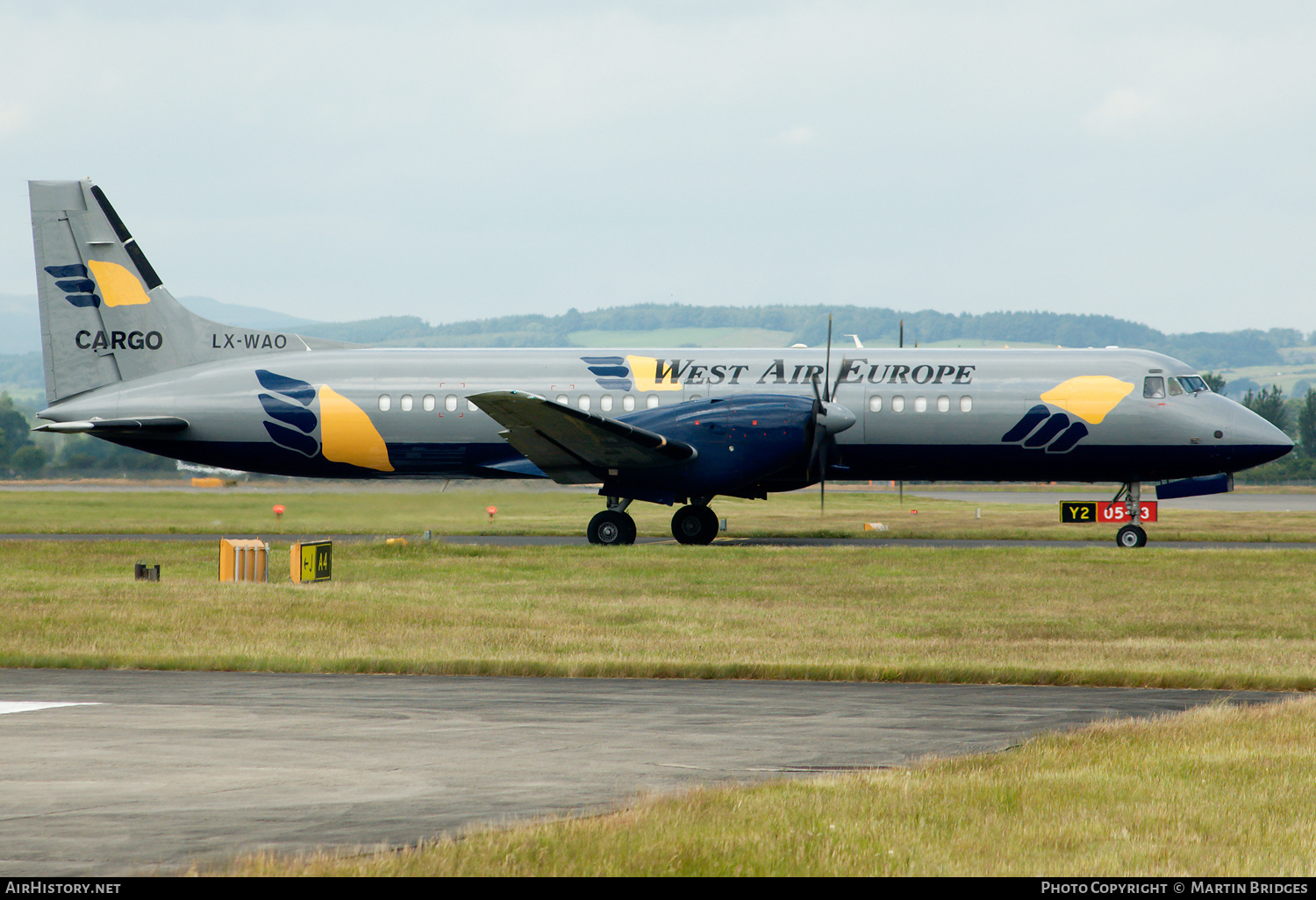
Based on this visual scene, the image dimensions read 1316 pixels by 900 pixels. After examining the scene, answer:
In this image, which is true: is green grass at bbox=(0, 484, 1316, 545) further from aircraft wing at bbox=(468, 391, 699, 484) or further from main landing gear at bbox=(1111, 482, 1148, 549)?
main landing gear at bbox=(1111, 482, 1148, 549)

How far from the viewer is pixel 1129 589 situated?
961 inches

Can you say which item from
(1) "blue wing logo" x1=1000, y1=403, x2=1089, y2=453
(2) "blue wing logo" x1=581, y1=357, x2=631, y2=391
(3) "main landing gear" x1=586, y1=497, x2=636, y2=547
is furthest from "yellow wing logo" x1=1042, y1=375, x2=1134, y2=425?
(3) "main landing gear" x1=586, y1=497, x2=636, y2=547

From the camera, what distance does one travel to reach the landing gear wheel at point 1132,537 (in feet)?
105

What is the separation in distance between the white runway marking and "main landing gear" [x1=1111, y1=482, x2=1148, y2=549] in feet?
85.0

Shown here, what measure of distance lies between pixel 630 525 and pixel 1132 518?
13017 millimetres

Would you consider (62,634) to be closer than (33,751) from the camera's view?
No

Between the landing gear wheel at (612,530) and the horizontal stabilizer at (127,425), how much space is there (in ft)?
35.4

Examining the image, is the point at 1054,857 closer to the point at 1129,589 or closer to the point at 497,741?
the point at 497,741

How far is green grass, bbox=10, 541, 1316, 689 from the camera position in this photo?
1599 centimetres

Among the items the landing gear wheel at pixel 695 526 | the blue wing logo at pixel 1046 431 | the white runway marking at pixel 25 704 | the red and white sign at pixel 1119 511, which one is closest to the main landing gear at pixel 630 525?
the landing gear wheel at pixel 695 526

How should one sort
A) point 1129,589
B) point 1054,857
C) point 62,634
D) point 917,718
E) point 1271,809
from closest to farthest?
point 1054,857 → point 1271,809 → point 917,718 → point 62,634 → point 1129,589

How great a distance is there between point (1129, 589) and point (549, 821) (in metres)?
19.1

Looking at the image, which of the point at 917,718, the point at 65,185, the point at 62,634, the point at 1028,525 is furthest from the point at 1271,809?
the point at 1028,525

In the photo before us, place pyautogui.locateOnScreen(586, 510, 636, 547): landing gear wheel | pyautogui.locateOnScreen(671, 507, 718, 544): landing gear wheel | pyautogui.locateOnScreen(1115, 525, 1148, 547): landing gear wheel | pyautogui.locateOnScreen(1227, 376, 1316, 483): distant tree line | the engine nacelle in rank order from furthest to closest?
1. pyautogui.locateOnScreen(1227, 376, 1316, 483): distant tree line
2. pyautogui.locateOnScreen(1115, 525, 1148, 547): landing gear wheel
3. pyautogui.locateOnScreen(671, 507, 718, 544): landing gear wheel
4. pyautogui.locateOnScreen(586, 510, 636, 547): landing gear wheel
5. the engine nacelle
